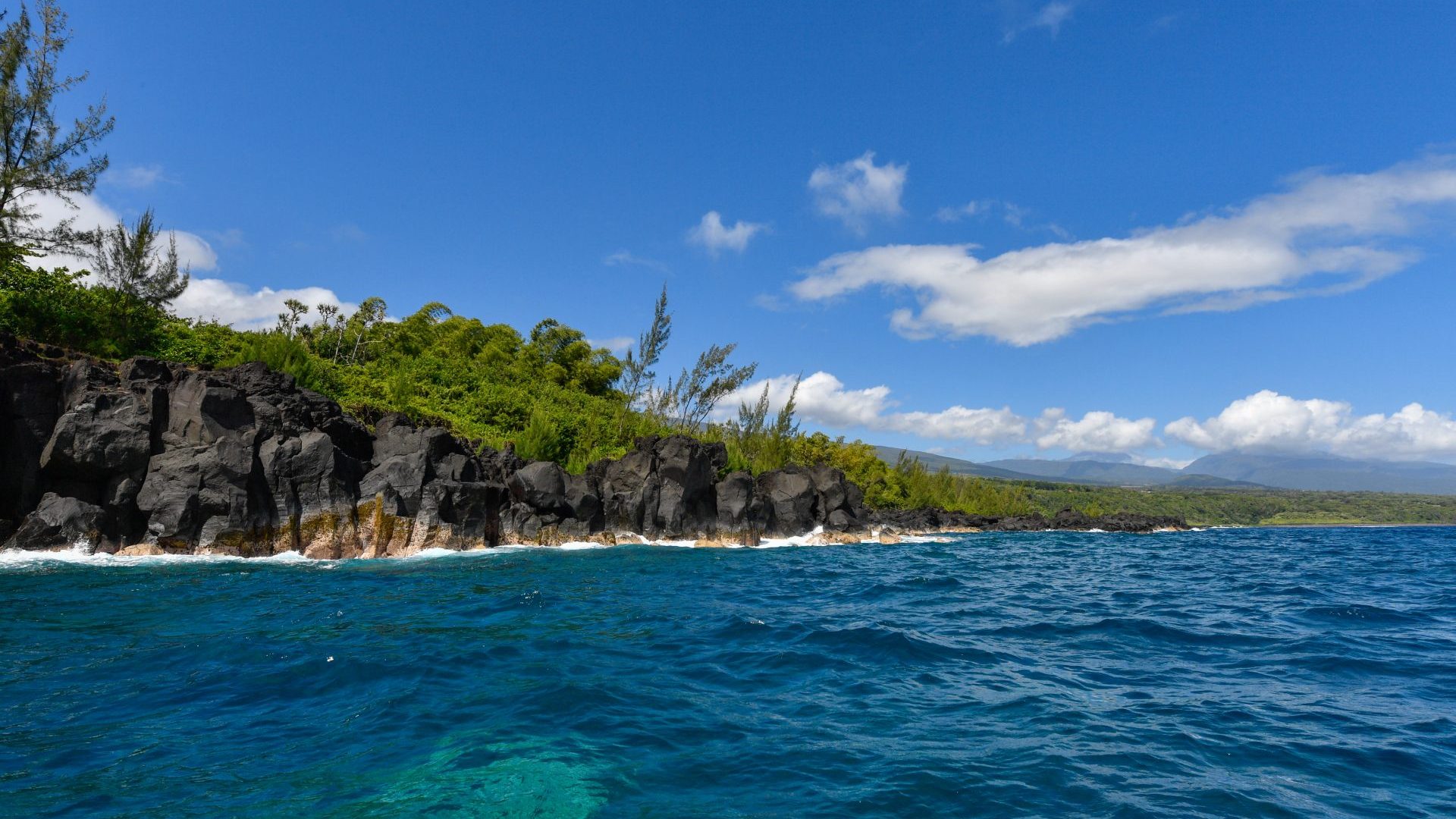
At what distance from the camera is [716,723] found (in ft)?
21.3

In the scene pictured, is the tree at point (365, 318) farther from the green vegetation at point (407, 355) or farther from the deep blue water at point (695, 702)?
the deep blue water at point (695, 702)

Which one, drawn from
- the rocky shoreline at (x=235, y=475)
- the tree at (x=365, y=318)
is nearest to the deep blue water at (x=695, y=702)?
the rocky shoreline at (x=235, y=475)

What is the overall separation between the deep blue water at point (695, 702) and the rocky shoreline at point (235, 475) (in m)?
3.35

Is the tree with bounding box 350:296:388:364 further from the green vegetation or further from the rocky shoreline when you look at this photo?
the rocky shoreline

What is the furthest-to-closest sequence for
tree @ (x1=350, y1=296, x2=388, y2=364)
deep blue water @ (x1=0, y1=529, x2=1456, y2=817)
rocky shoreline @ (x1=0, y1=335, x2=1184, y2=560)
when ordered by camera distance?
tree @ (x1=350, y1=296, x2=388, y2=364)
rocky shoreline @ (x1=0, y1=335, x2=1184, y2=560)
deep blue water @ (x1=0, y1=529, x2=1456, y2=817)

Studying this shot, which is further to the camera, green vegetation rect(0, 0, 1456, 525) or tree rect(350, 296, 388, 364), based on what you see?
tree rect(350, 296, 388, 364)

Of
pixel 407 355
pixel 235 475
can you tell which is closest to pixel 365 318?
pixel 407 355

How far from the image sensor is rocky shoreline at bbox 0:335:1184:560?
16.9 meters

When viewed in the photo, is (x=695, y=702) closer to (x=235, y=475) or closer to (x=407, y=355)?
(x=235, y=475)

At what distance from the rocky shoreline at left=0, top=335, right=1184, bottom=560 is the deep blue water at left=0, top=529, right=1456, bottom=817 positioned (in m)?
3.35

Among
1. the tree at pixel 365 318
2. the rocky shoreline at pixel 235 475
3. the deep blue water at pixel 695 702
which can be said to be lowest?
the deep blue water at pixel 695 702

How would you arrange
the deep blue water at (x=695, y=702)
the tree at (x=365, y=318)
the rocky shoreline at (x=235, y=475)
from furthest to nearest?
1. the tree at (x=365, y=318)
2. the rocky shoreline at (x=235, y=475)
3. the deep blue water at (x=695, y=702)

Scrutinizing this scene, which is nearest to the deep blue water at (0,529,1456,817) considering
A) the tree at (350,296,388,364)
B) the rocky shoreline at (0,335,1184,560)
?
the rocky shoreline at (0,335,1184,560)

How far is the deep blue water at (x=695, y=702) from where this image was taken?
4.96 m
